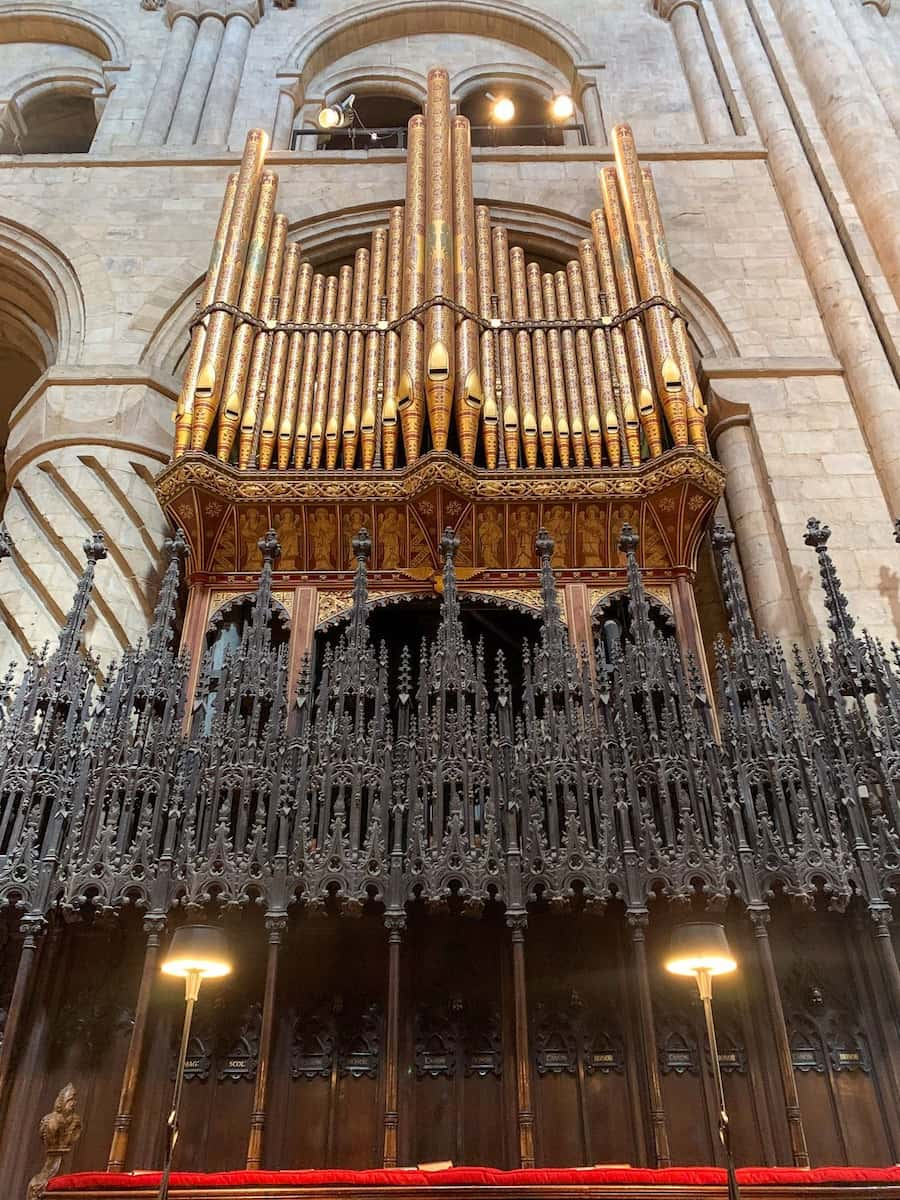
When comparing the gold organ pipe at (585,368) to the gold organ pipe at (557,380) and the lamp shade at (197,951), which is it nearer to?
the gold organ pipe at (557,380)

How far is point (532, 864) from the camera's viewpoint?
559 cm

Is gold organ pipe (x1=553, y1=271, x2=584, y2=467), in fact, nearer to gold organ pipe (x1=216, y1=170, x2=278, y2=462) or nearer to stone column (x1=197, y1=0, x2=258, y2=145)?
gold organ pipe (x1=216, y1=170, x2=278, y2=462)

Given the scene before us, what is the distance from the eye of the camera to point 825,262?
10.3 m

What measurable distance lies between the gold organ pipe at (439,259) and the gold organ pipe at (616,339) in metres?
1.58

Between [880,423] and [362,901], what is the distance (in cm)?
674

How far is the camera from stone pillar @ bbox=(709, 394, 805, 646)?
316 inches

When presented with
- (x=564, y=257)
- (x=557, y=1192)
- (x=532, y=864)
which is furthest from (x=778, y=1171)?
(x=564, y=257)

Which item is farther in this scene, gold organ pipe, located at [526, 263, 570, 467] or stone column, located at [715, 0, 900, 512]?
stone column, located at [715, 0, 900, 512]

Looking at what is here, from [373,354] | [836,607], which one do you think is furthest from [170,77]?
[836,607]

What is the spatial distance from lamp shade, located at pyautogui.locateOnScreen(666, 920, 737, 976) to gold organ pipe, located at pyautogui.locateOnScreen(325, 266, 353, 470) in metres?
5.08

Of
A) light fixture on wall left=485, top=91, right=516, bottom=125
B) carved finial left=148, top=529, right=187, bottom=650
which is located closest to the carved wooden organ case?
carved finial left=148, top=529, right=187, bottom=650

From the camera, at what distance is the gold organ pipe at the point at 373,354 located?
831 centimetres

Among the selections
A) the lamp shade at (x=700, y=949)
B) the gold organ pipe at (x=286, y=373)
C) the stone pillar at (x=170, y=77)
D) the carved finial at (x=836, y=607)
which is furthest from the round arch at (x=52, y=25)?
the lamp shade at (x=700, y=949)

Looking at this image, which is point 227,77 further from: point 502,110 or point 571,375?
point 571,375
